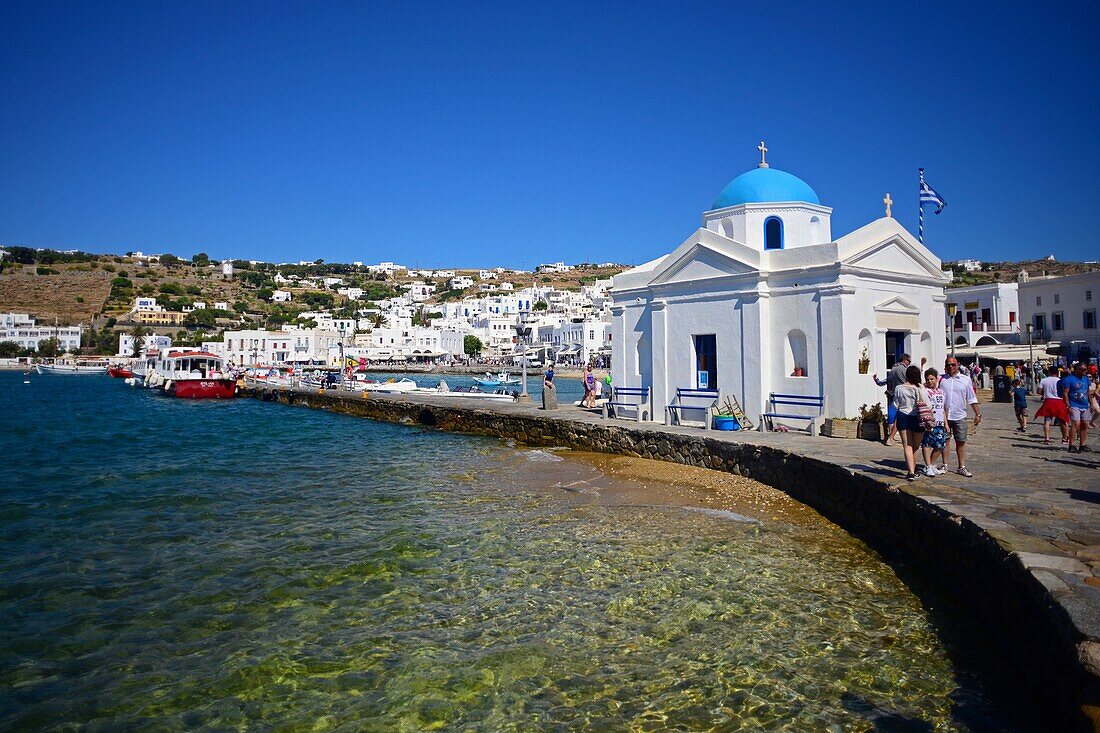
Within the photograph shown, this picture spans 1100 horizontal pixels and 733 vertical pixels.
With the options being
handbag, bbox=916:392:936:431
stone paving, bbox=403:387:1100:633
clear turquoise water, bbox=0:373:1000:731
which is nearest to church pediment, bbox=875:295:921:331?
stone paving, bbox=403:387:1100:633

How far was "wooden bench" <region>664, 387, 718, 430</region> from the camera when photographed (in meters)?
17.5

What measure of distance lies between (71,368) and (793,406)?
127 m

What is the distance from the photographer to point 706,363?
58.8ft

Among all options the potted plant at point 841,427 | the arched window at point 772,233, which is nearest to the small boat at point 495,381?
the arched window at point 772,233

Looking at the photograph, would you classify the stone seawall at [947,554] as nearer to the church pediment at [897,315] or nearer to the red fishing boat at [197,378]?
the church pediment at [897,315]

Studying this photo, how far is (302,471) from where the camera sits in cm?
1692

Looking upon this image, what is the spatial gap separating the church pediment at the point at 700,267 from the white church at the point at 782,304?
0.09ft

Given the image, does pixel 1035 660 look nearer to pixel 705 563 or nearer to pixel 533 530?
pixel 705 563

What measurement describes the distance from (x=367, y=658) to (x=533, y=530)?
4322mm

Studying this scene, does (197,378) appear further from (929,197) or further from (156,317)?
(156,317)

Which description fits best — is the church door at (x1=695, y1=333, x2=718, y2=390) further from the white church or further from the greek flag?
the greek flag

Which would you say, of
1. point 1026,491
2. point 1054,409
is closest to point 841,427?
point 1054,409

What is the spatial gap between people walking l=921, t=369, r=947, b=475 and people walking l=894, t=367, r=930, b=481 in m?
0.11

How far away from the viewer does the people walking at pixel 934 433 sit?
9.27 m
